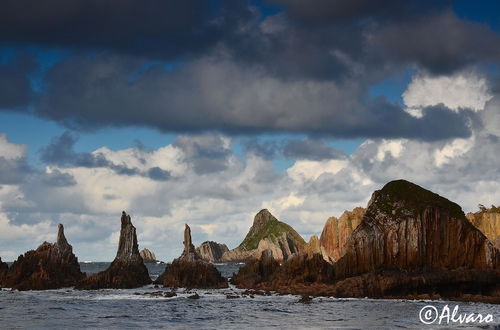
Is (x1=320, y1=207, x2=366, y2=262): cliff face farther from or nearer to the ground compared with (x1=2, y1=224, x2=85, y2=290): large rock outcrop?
farther from the ground

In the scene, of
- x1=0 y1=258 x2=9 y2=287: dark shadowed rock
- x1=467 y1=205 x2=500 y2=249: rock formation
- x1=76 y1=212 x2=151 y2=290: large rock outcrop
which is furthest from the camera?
x1=467 y1=205 x2=500 y2=249: rock formation

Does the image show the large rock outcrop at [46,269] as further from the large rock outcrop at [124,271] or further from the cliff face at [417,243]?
the cliff face at [417,243]

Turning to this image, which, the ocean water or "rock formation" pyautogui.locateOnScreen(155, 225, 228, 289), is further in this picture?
"rock formation" pyautogui.locateOnScreen(155, 225, 228, 289)

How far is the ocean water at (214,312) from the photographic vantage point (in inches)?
2056

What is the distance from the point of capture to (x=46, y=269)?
101 m

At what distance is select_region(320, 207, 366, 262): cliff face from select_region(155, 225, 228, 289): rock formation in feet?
167

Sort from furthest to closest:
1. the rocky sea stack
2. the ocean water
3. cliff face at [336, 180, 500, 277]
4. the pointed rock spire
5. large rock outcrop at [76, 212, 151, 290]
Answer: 1. the pointed rock spire
2. large rock outcrop at [76, 212, 151, 290]
3. cliff face at [336, 180, 500, 277]
4. the rocky sea stack
5. the ocean water

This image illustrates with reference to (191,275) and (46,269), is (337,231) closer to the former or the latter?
(191,275)

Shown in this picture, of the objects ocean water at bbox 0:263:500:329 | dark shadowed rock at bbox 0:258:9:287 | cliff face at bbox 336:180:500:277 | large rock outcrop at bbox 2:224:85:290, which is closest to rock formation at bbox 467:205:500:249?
cliff face at bbox 336:180:500:277

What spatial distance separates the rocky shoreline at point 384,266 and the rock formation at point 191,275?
156 millimetres

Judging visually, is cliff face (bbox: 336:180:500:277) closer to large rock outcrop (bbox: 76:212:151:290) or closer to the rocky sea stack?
the rocky sea stack

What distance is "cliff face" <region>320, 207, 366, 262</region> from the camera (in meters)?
146

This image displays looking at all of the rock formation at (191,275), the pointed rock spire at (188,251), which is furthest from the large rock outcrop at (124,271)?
the pointed rock spire at (188,251)

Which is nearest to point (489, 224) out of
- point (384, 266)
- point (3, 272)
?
point (384, 266)
